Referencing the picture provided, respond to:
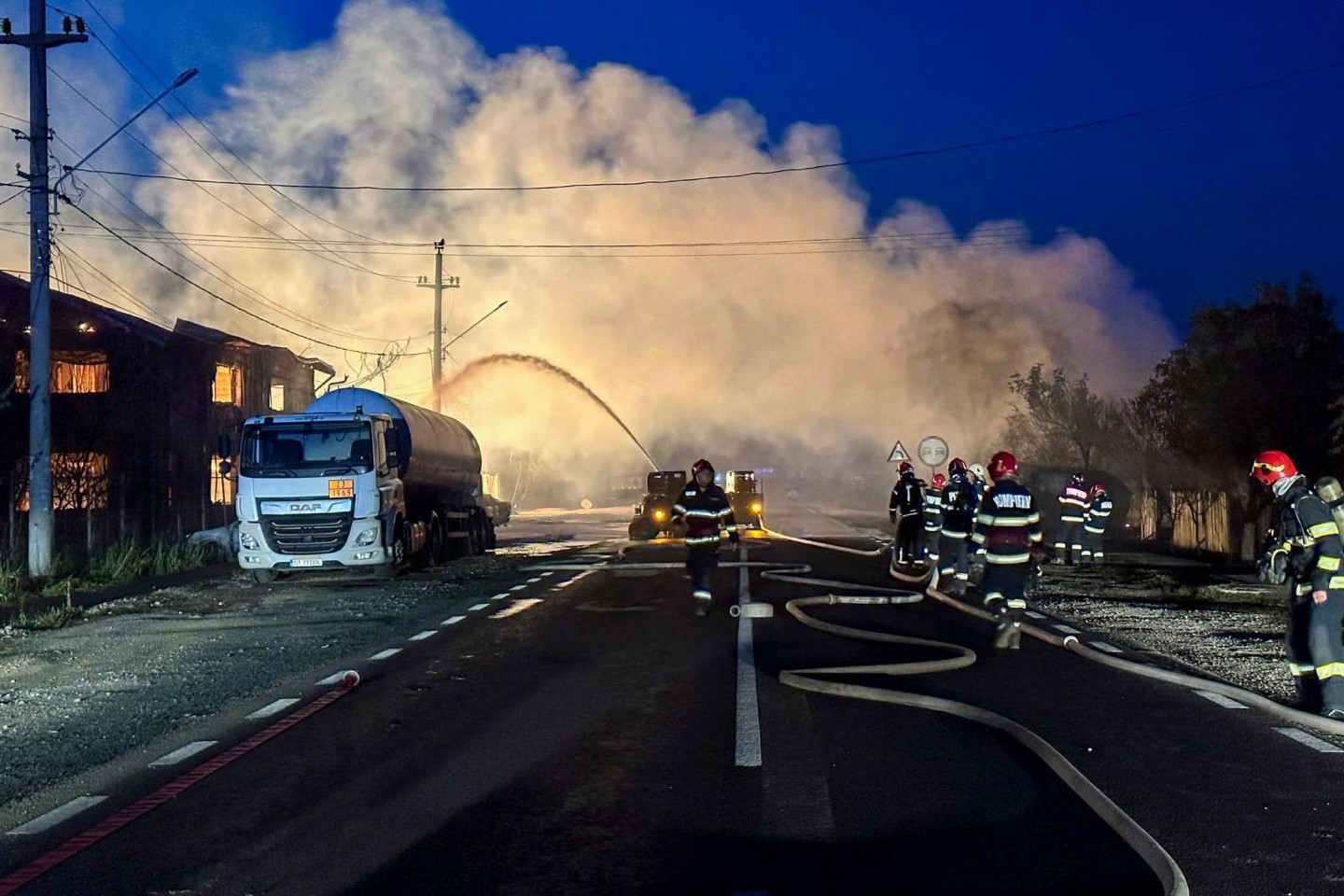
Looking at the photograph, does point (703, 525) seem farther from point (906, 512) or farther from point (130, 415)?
point (130, 415)

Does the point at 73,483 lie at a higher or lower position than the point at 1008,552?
higher

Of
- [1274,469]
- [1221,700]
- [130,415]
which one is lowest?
[1221,700]

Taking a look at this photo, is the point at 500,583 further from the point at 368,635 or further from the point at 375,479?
the point at 368,635

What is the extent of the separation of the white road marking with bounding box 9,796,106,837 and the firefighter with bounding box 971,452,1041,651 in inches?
312

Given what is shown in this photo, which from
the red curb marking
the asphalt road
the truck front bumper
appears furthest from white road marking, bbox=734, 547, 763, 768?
the truck front bumper

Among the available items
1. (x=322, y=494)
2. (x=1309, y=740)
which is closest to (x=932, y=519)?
(x=322, y=494)

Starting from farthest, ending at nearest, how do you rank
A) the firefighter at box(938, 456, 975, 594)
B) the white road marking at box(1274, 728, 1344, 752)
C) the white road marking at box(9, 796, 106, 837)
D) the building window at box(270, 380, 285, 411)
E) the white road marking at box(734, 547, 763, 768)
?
the building window at box(270, 380, 285, 411)
the firefighter at box(938, 456, 975, 594)
the white road marking at box(1274, 728, 1344, 752)
the white road marking at box(734, 547, 763, 768)
the white road marking at box(9, 796, 106, 837)

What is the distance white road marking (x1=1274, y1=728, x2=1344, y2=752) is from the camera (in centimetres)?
792

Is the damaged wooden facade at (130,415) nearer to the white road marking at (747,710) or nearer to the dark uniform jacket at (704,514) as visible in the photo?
the dark uniform jacket at (704,514)

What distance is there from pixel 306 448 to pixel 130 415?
65.0 feet

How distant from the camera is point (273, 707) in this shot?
9656 mm

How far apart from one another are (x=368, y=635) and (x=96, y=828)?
321 inches

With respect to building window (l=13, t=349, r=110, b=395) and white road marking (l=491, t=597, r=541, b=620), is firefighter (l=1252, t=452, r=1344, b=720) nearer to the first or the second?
white road marking (l=491, t=597, r=541, b=620)

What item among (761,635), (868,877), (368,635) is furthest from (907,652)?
(868,877)
